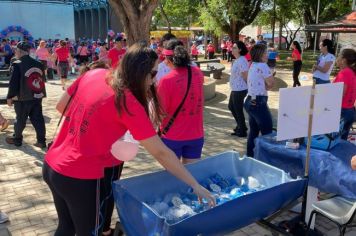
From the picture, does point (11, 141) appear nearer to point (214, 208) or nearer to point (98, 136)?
point (98, 136)

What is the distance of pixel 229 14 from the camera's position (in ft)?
72.6

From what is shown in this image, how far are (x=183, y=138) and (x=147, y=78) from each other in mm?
1607

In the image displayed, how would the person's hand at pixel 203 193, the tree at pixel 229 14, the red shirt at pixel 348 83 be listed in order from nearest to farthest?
the person's hand at pixel 203 193 → the red shirt at pixel 348 83 → the tree at pixel 229 14

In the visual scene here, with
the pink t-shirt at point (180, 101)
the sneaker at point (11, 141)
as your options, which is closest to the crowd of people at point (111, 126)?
the pink t-shirt at point (180, 101)

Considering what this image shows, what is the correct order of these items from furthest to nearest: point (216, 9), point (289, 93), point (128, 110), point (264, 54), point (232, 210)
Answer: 1. point (216, 9)
2. point (264, 54)
3. point (289, 93)
4. point (232, 210)
5. point (128, 110)

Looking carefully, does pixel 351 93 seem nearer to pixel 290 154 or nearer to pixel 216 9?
pixel 290 154

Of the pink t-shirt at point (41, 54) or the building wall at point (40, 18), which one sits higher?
the building wall at point (40, 18)

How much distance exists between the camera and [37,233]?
3537 mm

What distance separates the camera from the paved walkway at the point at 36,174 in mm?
3648

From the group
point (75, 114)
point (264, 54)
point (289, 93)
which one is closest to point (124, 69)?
point (75, 114)

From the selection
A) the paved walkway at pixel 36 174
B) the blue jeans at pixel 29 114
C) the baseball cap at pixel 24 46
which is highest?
the baseball cap at pixel 24 46

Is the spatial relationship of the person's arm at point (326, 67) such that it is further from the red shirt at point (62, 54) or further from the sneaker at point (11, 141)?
the red shirt at point (62, 54)

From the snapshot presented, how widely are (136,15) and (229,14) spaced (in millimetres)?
15276

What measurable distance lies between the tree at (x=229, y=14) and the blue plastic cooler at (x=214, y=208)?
797 inches
